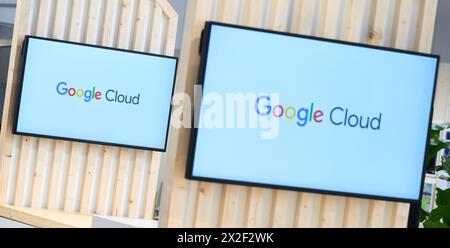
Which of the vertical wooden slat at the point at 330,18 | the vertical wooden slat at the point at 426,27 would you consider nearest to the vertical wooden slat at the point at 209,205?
the vertical wooden slat at the point at 330,18

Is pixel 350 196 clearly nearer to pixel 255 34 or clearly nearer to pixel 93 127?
pixel 255 34

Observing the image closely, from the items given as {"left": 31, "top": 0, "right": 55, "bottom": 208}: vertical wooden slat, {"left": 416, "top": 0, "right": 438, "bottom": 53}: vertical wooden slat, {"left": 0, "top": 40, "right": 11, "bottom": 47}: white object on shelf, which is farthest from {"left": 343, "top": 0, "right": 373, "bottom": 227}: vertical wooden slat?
{"left": 0, "top": 40, "right": 11, "bottom": 47}: white object on shelf

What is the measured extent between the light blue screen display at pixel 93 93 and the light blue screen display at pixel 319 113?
3233 mm

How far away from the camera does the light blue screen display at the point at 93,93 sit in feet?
16.3

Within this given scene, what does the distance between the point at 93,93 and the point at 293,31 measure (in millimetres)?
3204

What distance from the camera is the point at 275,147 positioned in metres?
1.92

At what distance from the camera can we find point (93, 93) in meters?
5.02

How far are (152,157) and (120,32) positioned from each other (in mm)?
951

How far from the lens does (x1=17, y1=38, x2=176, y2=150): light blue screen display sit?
4965mm

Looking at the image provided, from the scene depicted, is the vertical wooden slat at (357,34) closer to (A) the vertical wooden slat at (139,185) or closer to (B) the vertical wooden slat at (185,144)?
(B) the vertical wooden slat at (185,144)

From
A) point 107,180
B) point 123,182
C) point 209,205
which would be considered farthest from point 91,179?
point 209,205

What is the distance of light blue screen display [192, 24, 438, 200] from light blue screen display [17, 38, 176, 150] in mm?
3233

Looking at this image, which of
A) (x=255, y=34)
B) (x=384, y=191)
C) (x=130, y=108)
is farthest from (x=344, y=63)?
(x=130, y=108)

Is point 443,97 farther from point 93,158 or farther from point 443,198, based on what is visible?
point 443,198
